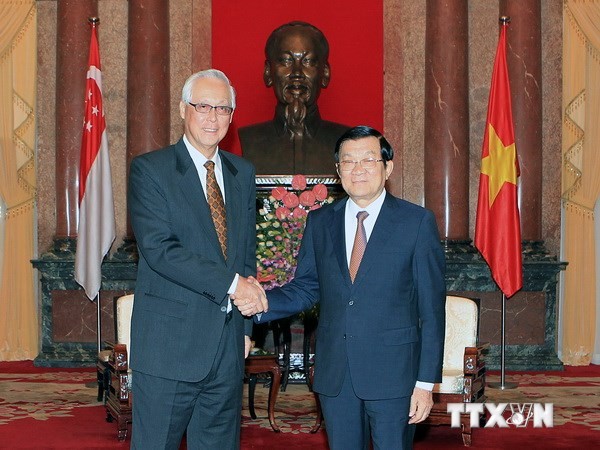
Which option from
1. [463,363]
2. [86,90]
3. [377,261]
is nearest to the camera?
[377,261]

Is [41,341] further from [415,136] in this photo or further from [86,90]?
[415,136]

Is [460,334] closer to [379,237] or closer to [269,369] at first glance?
[269,369]

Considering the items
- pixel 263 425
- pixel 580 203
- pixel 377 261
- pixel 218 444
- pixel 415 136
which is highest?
pixel 415 136

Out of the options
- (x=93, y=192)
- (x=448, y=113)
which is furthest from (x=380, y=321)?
(x=448, y=113)

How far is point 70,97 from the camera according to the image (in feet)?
29.8

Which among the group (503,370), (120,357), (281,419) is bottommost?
(281,419)

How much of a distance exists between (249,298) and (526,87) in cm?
611

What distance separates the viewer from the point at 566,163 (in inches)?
364

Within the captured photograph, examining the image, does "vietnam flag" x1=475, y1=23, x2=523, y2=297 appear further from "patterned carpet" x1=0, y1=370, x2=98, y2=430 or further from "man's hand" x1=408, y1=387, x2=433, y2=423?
"man's hand" x1=408, y1=387, x2=433, y2=423

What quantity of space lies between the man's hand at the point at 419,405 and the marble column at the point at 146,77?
19.9 feet

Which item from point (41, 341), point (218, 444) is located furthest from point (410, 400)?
point (41, 341)

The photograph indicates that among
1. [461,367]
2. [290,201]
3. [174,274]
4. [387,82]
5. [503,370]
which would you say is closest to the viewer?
[174,274]

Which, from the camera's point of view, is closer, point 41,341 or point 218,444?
point 218,444

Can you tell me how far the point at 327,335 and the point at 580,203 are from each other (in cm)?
633
